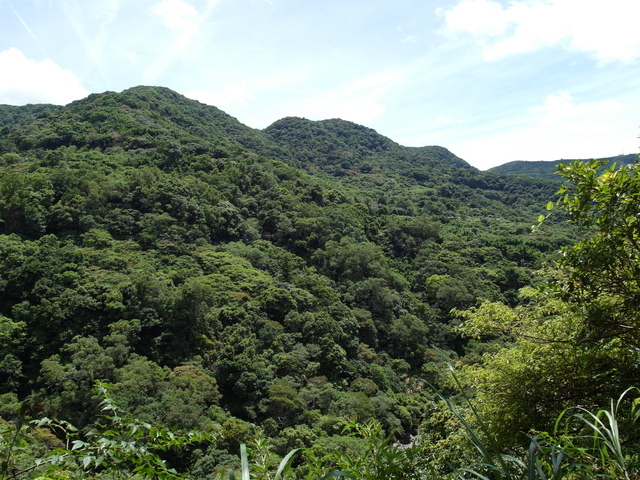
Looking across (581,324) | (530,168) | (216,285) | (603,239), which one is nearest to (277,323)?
(216,285)

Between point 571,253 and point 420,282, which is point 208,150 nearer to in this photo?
point 420,282

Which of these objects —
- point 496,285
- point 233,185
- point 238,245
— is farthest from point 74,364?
point 496,285

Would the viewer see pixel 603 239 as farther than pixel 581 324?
No

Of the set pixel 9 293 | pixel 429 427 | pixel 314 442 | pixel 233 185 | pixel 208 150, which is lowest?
pixel 314 442

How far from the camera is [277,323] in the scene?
2405 cm

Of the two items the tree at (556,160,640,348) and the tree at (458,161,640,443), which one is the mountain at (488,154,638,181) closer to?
the tree at (458,161,640,443)

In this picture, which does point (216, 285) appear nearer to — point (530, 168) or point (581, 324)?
point (581, 324)

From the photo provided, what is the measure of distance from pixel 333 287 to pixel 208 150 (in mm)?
26924

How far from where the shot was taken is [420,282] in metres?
41.6

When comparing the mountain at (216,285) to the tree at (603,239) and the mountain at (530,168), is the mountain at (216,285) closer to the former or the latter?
the tree at (603,239)

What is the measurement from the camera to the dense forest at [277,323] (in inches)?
98.7

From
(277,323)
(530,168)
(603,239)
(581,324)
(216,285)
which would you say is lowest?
(277,323)

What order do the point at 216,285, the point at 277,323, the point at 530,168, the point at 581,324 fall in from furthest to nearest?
1. the point at 530,168
2. the point at 216,285
3. the point at 277,323
4. the point at 581,324

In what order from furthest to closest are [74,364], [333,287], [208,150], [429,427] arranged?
[208,150] → [333,287] → [74,364] → [429,427]
